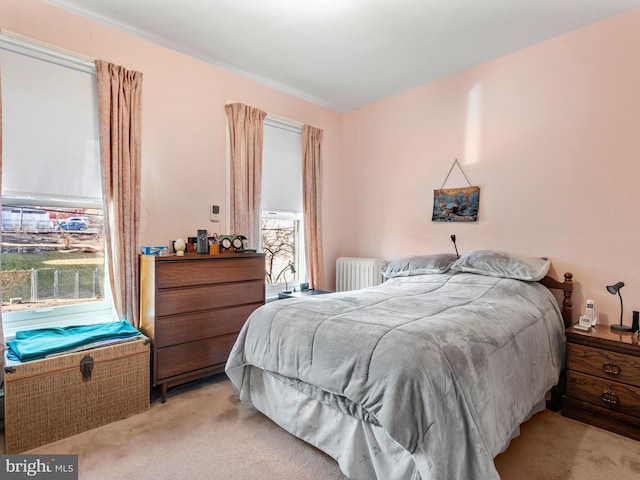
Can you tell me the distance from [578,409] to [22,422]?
3236 mm

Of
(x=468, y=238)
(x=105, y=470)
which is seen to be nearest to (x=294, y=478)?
(x=105, y=470)

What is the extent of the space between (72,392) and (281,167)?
256 cm

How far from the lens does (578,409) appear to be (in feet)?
7.14

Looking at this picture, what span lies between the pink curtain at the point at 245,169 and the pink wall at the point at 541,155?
146cm

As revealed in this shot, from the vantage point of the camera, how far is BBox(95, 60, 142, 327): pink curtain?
244 centimetres

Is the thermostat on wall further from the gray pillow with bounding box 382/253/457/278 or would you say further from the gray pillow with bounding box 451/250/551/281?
the gray pillow with bounding box 451/250/551/281

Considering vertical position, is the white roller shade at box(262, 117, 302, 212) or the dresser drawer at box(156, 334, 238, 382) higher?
the white roller shade at box(262, 117, 302, 212)

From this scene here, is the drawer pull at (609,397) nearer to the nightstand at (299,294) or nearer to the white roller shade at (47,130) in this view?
the nightstand at (299,294)

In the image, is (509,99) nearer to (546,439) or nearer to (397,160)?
(397,160)

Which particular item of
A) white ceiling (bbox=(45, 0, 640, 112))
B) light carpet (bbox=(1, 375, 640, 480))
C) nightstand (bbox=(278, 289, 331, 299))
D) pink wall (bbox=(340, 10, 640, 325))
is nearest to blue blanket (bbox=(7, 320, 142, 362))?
light carpet (bbox=(1, 375, 640, 480))

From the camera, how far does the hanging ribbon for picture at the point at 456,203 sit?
317 cm

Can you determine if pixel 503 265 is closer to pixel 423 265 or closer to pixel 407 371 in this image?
pixel 423 265

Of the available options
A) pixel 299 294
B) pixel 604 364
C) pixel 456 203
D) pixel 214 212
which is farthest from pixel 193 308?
pixel 604 364

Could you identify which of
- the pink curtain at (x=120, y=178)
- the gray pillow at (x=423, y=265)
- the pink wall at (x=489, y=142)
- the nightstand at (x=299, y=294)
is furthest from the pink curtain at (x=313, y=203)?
the pink curtain at (x=120, y=178)
